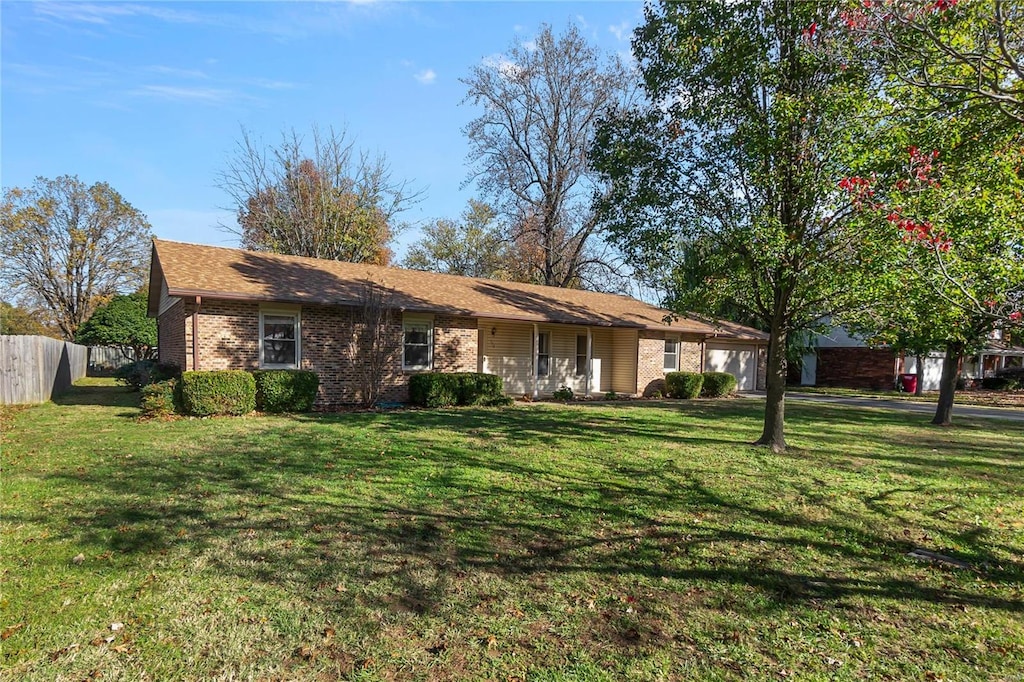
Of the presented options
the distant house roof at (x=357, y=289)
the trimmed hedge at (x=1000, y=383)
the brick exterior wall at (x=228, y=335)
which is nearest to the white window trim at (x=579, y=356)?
the distant house roof at (x=357, y=289)

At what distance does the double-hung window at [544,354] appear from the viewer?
1936cm

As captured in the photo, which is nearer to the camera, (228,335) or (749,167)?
(749,167)

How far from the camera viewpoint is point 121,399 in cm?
1534

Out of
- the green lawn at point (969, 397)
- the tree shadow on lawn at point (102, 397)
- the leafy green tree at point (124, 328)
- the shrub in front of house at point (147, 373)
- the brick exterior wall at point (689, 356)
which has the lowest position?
the green lawn at point (969, 397)

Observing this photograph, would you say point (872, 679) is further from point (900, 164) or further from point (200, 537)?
point (900, 164)

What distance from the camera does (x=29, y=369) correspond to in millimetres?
14250

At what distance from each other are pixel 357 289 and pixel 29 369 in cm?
857

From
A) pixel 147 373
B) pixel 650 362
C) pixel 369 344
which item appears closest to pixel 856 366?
pixel 650 362

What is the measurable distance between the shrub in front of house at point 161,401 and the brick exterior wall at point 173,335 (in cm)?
176

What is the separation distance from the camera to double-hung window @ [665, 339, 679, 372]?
21.9 meters

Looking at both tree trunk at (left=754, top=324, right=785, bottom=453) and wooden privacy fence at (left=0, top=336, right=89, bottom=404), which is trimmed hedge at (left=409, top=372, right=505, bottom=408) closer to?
tree trunk at (left=754, top=324, right=785, bottom=453)

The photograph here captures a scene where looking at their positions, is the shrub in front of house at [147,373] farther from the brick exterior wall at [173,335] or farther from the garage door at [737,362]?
the garage door at [737,362]

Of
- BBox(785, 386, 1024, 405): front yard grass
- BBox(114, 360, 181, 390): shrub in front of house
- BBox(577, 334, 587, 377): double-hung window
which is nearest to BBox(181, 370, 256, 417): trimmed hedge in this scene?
BBox(114, 360, 181, 390): shrub in front of house

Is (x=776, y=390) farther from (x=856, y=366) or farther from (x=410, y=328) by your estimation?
(x=856, y=366)
